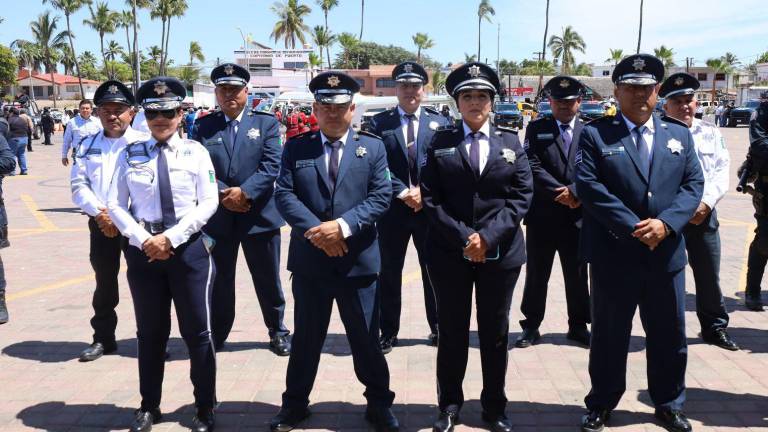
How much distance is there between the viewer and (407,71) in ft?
18.4

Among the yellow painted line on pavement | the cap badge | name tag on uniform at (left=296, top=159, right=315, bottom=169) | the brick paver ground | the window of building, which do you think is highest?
the window of building

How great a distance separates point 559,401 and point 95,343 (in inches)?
143

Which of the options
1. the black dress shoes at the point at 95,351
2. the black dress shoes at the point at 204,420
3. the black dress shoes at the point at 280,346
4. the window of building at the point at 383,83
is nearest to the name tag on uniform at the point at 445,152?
the black dress shoes at the point at 204,420

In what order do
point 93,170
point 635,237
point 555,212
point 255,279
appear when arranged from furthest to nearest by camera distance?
point 255,279 < point 555,212 < point 93,170 < point 635,237

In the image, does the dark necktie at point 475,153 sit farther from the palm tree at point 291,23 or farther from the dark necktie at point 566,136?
the palm tree at point 291,23

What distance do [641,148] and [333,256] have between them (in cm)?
193

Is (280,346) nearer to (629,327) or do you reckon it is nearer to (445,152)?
(445,152)

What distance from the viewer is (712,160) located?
17.6 feet

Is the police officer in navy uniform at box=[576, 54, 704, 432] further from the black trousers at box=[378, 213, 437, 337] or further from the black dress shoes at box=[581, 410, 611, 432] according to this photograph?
the black trousers at box=[378, 213, 437, 337]

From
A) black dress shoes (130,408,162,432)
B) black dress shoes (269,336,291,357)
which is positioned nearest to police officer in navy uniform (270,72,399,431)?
black dress shoes (130,408,162,432)

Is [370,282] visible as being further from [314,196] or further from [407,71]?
[407,71]

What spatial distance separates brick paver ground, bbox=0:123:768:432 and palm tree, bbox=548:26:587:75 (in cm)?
9027

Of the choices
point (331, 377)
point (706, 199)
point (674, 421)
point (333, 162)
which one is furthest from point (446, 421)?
point (706, 199)

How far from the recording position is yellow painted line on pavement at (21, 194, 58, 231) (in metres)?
11.6
